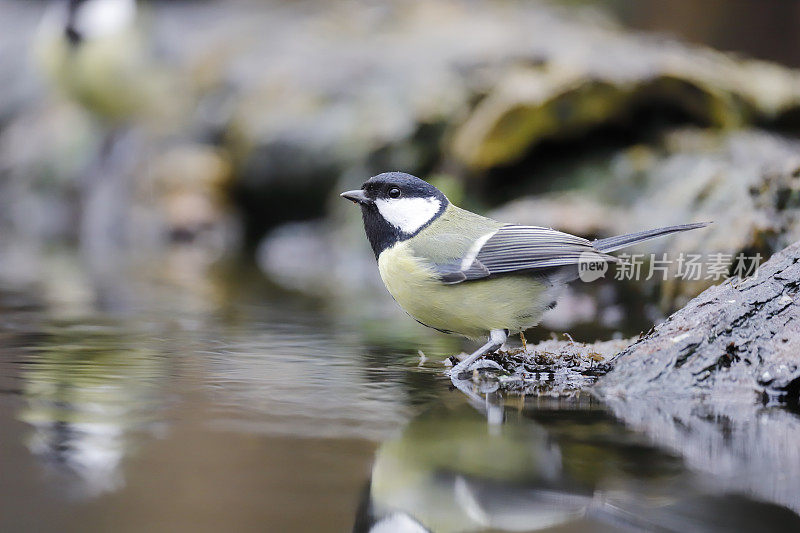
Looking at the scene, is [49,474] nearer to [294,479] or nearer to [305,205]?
[294,479]

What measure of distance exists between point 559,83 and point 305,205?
329 cm

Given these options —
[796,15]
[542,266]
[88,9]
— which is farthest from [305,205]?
[542,266]

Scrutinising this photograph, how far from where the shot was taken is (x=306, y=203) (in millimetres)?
8977

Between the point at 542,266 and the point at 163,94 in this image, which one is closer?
the point at 542,266

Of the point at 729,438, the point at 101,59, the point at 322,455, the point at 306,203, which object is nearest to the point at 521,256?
the point at 729,438

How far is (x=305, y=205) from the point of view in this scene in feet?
29.5

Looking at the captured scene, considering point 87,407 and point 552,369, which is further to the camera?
point 552,369

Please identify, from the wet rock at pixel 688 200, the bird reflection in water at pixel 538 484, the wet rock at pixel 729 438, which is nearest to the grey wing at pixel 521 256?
the wet rock at pixel 729 438

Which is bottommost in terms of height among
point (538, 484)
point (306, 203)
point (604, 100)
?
point (538, 484)

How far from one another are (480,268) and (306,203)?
629 centimetres

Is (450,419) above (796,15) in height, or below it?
below

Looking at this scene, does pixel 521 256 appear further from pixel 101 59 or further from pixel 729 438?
pixel 101 59

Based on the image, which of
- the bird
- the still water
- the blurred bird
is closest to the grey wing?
the bird

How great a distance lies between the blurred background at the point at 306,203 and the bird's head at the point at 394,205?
0.46 metres
